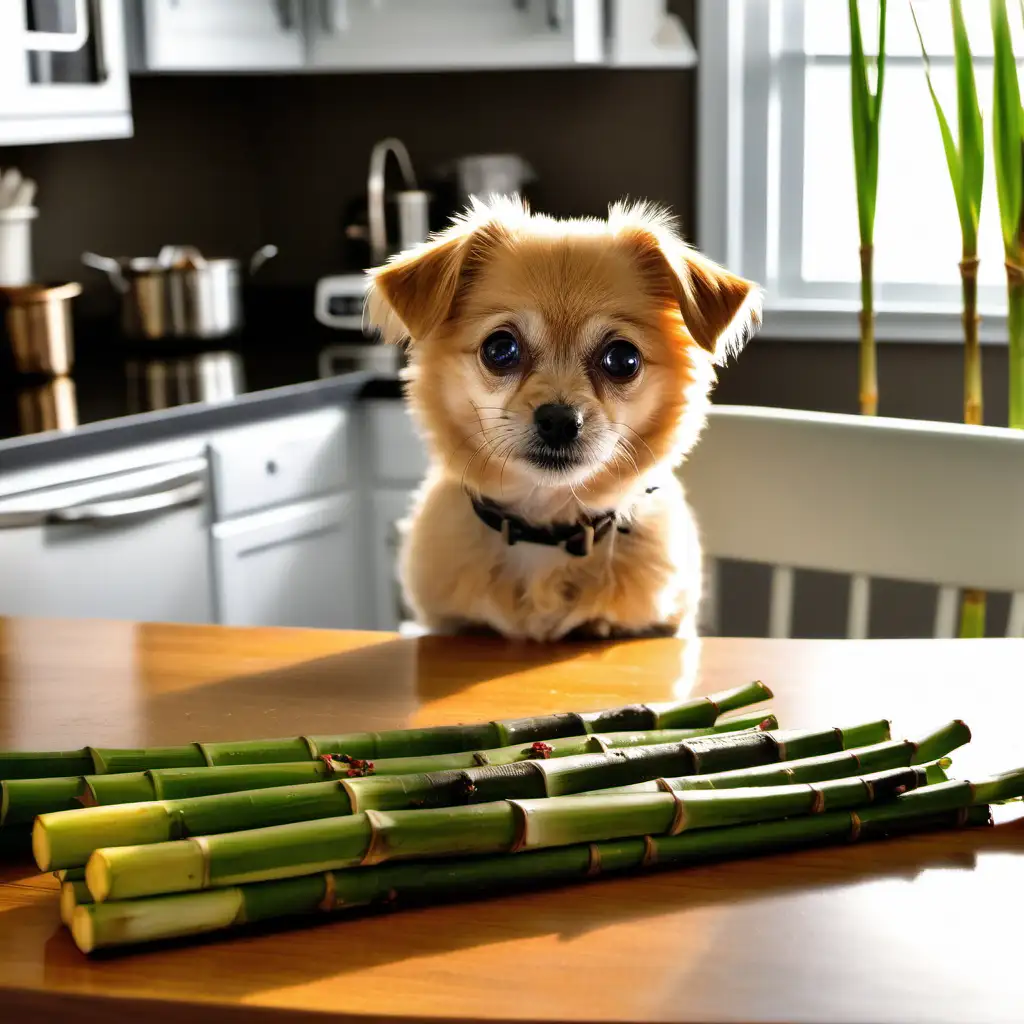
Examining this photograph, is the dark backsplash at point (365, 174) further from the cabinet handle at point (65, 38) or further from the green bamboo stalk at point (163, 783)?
the green bamboo stalk at point (163, 783)

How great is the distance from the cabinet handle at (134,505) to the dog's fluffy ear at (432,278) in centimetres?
103

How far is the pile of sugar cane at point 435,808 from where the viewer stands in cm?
69

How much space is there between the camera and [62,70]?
2566mm

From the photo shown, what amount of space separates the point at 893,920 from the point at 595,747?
214 mm

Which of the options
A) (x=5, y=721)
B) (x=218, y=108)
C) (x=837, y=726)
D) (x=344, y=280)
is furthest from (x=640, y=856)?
(x=218, y=108)

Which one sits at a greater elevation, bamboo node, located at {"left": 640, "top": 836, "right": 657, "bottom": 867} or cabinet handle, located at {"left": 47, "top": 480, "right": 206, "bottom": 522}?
bamboo node, located at {"left": 640, "top": 836, "right": 657, "bottom": 867}

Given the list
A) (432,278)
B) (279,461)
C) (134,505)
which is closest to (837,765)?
(432,278)

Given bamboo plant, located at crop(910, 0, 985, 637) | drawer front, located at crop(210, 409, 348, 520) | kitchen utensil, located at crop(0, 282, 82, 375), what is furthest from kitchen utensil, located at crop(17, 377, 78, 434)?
bamboo plant, located at crop(910, 0, 985, 637)

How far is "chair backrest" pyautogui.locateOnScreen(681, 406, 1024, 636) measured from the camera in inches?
57.9

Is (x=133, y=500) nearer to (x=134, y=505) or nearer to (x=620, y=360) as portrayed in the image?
(x=134, y=505)

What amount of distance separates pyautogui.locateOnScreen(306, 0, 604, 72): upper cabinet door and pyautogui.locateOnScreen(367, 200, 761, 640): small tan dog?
160cm

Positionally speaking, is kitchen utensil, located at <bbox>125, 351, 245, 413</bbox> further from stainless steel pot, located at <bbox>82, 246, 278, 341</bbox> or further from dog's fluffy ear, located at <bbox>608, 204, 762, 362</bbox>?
dog's fluffy ear, located at <bbox>608, 204, 762, 362</bbox>

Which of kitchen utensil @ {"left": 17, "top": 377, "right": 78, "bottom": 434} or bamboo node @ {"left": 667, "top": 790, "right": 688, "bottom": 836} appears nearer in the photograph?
bamboo node @ {"left": 667, "top": 790, "right": 688, "bottom": 836}

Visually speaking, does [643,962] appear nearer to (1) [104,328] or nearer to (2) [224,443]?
(2) [224,443]
